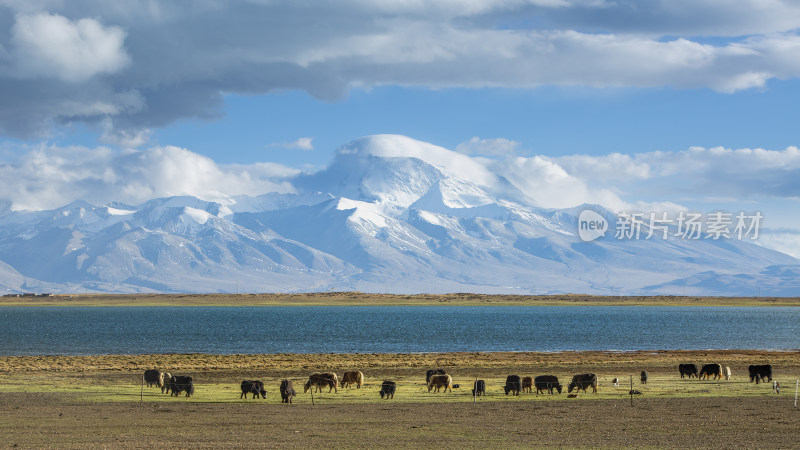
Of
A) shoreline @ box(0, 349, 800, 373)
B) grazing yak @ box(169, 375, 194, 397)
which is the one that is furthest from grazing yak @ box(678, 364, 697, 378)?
grazing yak @ box(169, 375, 194, 397)

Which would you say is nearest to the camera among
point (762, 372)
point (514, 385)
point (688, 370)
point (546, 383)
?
point (514, 385)

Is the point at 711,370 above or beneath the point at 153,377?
above

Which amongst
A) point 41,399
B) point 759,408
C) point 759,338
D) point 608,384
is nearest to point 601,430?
point 759,408

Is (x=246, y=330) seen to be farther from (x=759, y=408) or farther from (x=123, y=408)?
(x=759, y=408)

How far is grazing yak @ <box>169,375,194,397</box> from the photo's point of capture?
147 feet

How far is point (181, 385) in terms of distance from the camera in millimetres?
45156

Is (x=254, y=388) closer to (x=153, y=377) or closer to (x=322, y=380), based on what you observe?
(x=322, y=380)

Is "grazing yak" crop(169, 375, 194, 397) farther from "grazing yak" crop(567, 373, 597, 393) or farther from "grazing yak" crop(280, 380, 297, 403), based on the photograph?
"grazing yak" crop(567, 373, 597, 393)

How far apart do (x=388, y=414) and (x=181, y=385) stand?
534 inches

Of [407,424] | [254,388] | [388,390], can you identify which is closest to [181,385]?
[254,388]

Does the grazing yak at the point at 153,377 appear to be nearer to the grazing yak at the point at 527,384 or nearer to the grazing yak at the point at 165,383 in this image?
the grazing yak at the point at 165,383

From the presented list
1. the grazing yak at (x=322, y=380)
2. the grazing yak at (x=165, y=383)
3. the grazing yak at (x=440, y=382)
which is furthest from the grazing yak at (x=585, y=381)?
the grazing yak at (x=165, y=383)

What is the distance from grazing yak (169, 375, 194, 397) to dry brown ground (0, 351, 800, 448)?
1.02 metres

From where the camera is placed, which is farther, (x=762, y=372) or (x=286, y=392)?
(x=762, y=372)
